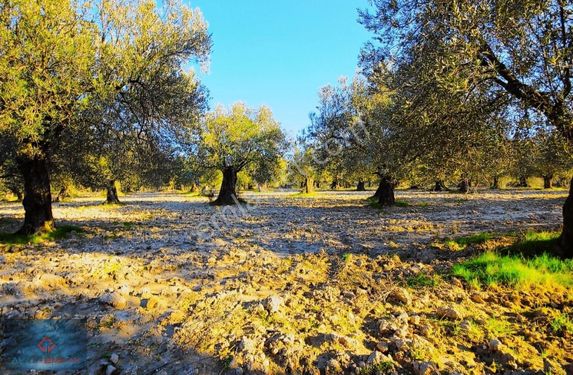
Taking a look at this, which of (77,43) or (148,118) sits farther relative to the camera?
(148,118)

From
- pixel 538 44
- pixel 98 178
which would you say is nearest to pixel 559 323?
pixel 538 44

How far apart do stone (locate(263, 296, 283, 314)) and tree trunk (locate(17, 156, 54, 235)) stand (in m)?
12.6

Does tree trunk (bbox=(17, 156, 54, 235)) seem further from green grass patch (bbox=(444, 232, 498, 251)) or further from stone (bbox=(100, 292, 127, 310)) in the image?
green grass patch (bbox=(444, 232, 498, 251))

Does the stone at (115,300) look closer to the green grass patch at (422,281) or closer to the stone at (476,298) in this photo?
the green grass patch at (422,281)

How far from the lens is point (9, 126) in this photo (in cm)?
1061

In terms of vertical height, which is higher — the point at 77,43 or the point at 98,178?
the point at 77,43

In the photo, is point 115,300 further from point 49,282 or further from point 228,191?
point 228,191

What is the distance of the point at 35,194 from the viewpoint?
14.4 m

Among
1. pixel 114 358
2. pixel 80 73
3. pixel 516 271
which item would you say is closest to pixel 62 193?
pixel 80 73

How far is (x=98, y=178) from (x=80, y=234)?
4.21 metres

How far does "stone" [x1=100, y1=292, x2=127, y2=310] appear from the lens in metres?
6.29

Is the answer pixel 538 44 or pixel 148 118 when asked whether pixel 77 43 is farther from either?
pixel 538 44

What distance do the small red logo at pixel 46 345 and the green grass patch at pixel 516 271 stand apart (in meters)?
7.42

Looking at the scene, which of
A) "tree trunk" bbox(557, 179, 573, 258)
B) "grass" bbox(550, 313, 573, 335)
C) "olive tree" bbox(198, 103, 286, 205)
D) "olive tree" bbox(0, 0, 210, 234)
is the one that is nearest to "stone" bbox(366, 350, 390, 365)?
"grass" bbox(550, 313, 573, 335)
